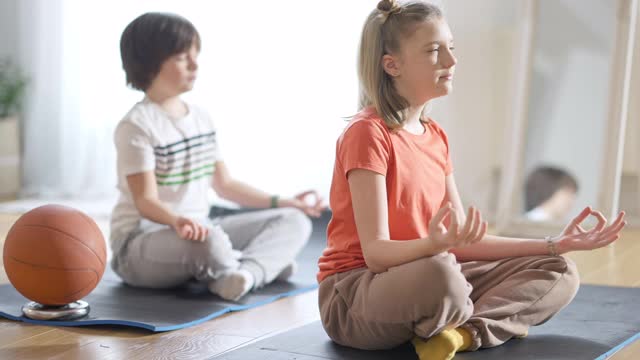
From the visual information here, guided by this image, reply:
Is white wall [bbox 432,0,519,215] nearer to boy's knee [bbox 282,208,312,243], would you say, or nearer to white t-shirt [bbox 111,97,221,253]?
boy's knee [bbox 282,208,312,243]

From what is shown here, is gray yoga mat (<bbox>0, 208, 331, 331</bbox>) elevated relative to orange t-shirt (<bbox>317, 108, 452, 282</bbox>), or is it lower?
lower

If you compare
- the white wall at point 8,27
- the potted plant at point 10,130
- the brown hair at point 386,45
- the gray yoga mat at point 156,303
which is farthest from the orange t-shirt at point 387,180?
the white wall at point 8,27

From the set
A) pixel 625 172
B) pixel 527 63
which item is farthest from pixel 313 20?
pixel 625 172

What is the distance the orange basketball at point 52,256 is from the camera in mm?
2162

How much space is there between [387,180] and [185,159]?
89cm

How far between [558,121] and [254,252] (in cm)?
171

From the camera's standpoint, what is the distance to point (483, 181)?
396 centimetres

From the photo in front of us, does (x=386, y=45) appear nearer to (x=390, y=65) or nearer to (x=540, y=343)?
(x=390, y=65)

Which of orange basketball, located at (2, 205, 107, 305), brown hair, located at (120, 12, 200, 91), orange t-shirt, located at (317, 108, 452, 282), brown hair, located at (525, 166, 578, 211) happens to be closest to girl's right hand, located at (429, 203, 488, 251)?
orange t-shirt, located at (317, 108, 452, 282)

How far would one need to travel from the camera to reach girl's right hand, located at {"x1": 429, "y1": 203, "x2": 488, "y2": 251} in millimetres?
1632

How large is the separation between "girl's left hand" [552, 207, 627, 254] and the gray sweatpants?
36.0 inches

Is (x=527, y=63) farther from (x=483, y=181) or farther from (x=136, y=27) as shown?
(x=136, y=27)

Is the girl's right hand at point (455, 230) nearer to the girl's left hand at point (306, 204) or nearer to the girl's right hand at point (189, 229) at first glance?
the girl's right hand at point (189, 229)

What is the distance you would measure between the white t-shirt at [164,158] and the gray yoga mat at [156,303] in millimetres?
173
